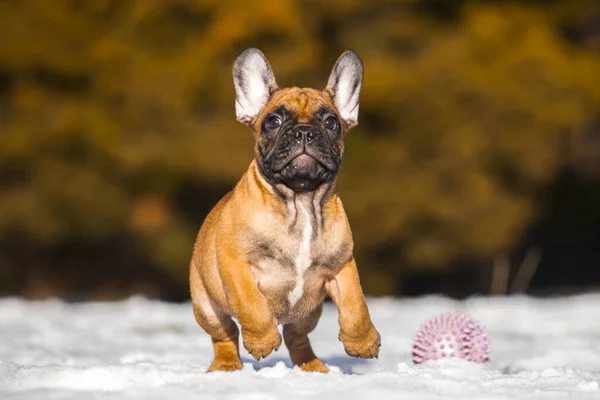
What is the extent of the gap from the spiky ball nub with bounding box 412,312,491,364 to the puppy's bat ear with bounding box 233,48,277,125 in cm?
150

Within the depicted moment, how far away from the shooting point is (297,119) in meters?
5.13

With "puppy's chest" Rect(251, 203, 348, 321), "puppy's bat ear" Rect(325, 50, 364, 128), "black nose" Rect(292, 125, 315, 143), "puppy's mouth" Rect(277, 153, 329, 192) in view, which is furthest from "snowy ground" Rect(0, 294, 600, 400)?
"puppy's bat ear" Rect(325, 50, 364, 128)

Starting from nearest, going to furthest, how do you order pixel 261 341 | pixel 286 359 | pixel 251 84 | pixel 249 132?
pixel 261 341, pixel 251 84, pixel 286 359, pixel 249 132

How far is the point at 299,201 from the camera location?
16.5 feet

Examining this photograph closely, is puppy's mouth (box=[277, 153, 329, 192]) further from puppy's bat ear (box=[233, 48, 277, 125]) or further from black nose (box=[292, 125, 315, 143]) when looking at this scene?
puppy's bat ear (box=[233, 48, 277, 125])

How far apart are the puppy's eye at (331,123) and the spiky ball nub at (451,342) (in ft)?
4.31

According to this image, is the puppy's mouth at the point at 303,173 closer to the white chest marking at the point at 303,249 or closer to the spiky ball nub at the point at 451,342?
the white chest marking at the point at 303,249

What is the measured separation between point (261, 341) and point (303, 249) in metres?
0.48

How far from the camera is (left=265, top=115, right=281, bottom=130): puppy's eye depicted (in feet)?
16.9

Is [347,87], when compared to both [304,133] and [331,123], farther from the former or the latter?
[304,133]

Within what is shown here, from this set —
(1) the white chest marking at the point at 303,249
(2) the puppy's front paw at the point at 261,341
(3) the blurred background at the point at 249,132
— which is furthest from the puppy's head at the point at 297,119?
(3) the blurred background at the point at 249,132

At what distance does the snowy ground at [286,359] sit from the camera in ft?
13.8

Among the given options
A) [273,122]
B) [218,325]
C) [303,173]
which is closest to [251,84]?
[273,122]

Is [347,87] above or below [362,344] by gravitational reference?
above
